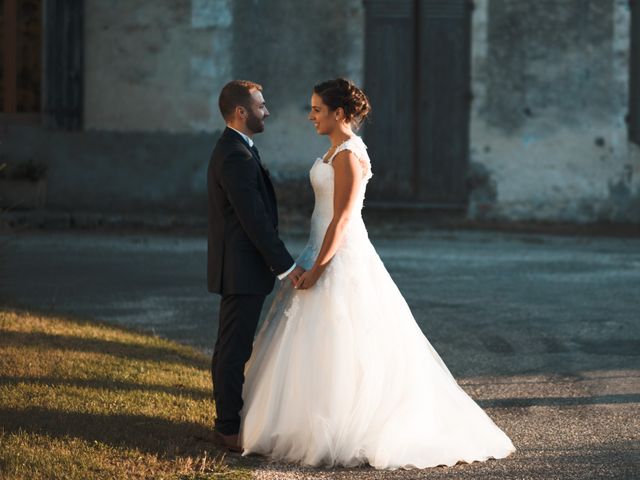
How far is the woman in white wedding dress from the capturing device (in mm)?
5355

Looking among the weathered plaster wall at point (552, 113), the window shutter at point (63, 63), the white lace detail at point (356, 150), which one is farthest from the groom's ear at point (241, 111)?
the window shutter at point (63, 63)

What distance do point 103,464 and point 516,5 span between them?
40.6 feet

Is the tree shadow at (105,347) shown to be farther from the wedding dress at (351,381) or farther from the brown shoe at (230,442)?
the wedding dress at (351,381)

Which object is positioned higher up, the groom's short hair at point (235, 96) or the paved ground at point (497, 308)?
the groom's short hair at point (235, 96)

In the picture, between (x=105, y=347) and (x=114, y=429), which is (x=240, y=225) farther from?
(x=105, y=347)

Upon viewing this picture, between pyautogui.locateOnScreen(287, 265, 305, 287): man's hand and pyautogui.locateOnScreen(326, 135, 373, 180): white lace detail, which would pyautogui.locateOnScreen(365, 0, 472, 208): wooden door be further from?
pyautogui.locateOnScreen(287, 265, 305, 287): man's hand

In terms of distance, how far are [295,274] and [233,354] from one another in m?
0.43

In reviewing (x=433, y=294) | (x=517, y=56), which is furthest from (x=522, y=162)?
(x=433, y=294)

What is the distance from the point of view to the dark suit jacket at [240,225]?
538 centimetres

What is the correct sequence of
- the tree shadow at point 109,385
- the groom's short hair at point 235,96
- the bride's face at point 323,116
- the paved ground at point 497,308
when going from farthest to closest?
the tree shadow at point 109,385 < the paved ground at point 497,308 < the bride's face at point 323,116 < the groom's short hair at point 235,96

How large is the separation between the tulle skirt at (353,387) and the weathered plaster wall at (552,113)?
11.1 meters

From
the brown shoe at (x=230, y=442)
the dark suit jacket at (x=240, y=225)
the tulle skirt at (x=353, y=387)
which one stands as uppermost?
the dark suit jacket at (x=240, y=225)

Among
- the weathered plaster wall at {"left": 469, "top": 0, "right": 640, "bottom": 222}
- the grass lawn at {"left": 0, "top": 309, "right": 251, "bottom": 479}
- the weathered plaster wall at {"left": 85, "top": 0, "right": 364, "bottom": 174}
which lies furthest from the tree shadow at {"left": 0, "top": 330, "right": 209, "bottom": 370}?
the weathered plaster wall at {"left": 469, "top": 0, "right": 640, "bottom": 222}

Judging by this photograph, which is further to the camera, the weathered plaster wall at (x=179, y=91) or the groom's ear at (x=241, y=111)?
the weathered plaster wall at (x=179, y=91)
